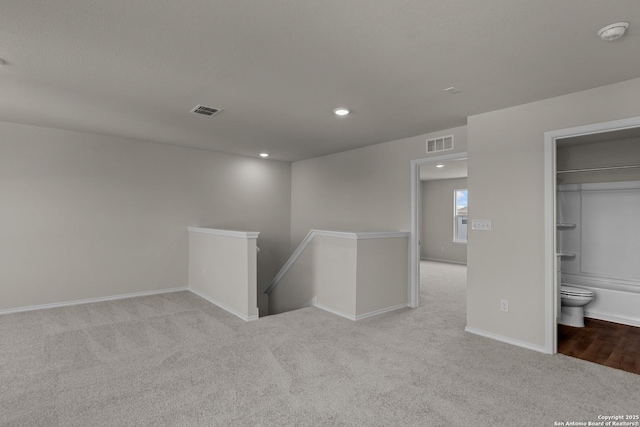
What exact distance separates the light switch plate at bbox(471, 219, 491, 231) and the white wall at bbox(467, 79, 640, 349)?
0.15ft

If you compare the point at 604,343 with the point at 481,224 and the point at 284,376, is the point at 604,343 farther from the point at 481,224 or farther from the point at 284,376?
the point at 284,376

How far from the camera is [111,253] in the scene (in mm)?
4859

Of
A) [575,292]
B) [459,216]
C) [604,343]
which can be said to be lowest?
[604,343]

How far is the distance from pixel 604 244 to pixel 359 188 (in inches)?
135

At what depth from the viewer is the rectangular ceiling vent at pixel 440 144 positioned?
4242 mm

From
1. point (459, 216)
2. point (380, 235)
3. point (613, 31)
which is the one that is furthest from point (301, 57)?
point (459, 216)

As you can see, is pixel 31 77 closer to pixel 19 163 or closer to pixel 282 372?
pixel 19 163

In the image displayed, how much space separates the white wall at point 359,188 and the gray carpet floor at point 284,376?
5.71 feet

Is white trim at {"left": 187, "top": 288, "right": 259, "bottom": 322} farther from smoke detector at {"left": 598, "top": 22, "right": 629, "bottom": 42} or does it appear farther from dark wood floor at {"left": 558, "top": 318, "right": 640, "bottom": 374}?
smoke detector at {"left": 598, "top": 22, "right": 629, "bottom": 42}

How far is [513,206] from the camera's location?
11.0ft

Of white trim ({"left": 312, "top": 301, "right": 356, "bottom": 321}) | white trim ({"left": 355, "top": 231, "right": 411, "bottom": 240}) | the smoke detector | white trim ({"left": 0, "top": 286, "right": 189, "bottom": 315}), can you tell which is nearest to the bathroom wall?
white trim ({"left": 355, "top": 231, "right": 411, "bottom": 240})

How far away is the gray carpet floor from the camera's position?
2.11 m

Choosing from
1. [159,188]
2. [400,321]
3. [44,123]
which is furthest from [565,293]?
[44,123]

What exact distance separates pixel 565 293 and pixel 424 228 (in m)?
6.02
